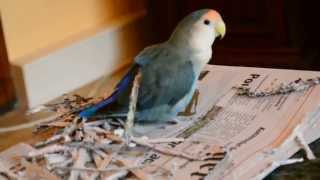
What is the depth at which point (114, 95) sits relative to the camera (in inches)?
21.9

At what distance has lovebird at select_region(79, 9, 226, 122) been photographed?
1.79 ft

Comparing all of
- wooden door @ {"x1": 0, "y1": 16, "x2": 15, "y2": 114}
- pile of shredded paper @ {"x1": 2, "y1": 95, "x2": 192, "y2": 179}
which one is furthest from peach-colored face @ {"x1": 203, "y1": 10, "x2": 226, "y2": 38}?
wooden door @ {"x1": 0, "y1": 16, "x2": 15, "y2": 114}

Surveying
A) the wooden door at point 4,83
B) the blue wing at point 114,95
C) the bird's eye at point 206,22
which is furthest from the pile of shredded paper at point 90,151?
the wooden door at point 4,83

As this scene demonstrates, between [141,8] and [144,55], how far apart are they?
92 centimetres

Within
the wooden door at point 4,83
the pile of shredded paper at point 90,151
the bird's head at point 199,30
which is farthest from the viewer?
the wooden door at point 4,83

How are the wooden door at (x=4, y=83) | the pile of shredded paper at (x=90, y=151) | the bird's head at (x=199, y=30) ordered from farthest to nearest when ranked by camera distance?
the wooden door at (x=4, y=83) → the bird's head at (x=199, y=30) → the pile of shredded paper at (x=90, y=151)

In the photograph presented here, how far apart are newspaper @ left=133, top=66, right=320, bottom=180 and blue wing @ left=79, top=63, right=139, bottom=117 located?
0.04m

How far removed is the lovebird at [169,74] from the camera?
545mm

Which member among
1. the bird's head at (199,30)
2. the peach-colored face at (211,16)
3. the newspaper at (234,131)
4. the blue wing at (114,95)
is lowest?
the newspaper at (234,131)

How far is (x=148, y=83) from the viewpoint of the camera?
0.55 metres

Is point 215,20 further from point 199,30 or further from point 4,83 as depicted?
point 4,83

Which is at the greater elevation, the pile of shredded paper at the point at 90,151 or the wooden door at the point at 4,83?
the pile of shredded paper at the point at 90,151

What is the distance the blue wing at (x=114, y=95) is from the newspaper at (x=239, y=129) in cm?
4

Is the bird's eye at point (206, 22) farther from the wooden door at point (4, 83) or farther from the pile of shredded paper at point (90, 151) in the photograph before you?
the wooden door at point (4, 83)
